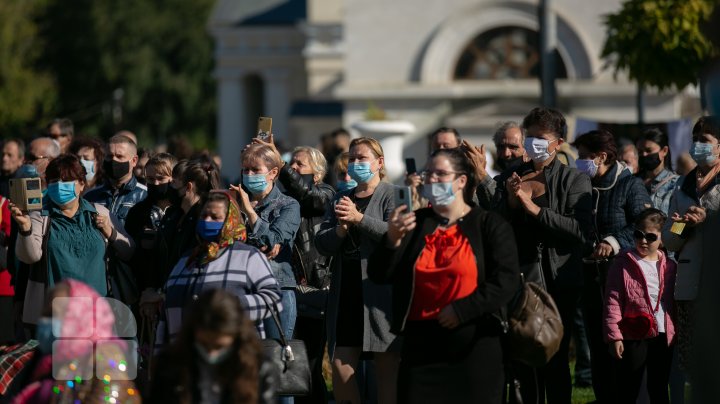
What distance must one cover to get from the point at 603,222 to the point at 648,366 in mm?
1048

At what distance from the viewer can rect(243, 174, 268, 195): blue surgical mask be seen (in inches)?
379

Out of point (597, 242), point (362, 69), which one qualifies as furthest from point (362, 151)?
point (362, 69)

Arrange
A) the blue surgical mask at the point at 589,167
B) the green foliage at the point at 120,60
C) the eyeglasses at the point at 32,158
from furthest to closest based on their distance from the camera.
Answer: the green foliage at the point at 120,60 → the eyeglasses at the point at 32,158 → the blue surgical mask at the point at 589,167

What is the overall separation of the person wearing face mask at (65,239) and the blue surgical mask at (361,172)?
5.51ft

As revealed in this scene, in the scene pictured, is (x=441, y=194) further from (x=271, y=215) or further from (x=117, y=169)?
(x=117, y=169)

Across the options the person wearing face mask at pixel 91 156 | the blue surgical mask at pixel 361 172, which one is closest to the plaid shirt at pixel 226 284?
the blue surgical mask at pixel 361 172

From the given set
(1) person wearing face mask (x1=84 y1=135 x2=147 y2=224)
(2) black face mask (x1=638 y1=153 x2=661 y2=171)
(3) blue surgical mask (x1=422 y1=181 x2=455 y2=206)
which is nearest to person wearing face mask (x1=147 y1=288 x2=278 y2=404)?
(3) blue surgical mask (x1=422 y1=181 x2=455 y2=206)

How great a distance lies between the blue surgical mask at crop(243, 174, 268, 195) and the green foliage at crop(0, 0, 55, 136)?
131ft

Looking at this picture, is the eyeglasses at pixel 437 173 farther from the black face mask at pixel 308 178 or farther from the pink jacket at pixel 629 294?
the black face mask at pixel 308 178

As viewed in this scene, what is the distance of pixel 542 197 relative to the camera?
30.0 feet

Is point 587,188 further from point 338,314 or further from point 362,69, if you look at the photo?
point 362,69

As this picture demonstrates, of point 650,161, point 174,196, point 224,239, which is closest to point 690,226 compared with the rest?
point 650,161

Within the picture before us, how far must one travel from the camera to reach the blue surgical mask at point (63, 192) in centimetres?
968

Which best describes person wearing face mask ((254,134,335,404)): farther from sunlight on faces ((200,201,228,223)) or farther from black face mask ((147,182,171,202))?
sunlight on faces ((200,201,228,223))
